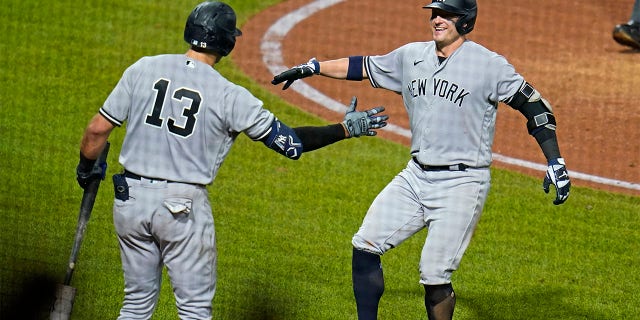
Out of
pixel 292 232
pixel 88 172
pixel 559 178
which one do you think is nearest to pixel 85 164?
pixel 88 172

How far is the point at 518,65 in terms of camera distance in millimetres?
12984

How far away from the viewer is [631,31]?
520 inches

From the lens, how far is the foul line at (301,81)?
1030cm

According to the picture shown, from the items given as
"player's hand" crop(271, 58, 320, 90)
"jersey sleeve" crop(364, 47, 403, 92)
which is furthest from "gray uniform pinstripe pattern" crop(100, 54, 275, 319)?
"jersey sleeve" crop(364, 47, 403, 92)

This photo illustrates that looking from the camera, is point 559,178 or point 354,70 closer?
point 559,178

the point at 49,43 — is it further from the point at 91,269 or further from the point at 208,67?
the point at 208,67

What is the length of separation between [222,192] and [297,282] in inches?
74.8

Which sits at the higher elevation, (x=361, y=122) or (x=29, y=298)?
(x=361, y=122)

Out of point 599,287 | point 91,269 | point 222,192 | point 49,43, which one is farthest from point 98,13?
point 599,287

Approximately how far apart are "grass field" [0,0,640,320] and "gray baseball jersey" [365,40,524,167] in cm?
135

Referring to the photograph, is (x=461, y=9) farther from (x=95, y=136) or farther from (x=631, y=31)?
(x=631, y=31)

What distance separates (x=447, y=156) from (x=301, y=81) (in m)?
6.28

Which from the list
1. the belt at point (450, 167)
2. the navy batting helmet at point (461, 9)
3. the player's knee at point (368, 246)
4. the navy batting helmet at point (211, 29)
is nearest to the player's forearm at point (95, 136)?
the navy batting helmet at point (211, 29)

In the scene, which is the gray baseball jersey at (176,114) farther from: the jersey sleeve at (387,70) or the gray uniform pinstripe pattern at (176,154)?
the jersey sleeve at (387,70)
